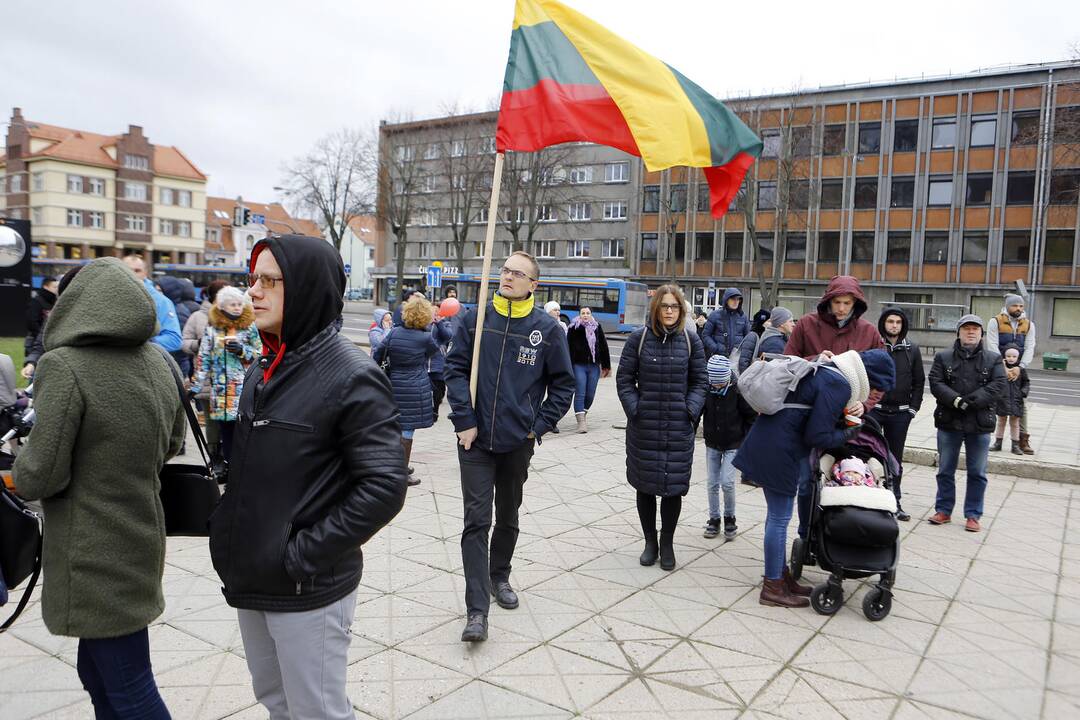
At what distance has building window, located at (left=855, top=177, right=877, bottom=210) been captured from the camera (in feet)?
155

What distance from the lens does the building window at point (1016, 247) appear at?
4309cm

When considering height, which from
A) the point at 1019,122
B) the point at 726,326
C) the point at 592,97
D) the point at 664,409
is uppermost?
the point at 1019,122

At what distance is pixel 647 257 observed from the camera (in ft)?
181

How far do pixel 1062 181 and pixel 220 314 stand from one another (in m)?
46.8

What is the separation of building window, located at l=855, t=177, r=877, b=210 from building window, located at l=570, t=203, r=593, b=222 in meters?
19.8

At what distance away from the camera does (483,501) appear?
429 centimetres

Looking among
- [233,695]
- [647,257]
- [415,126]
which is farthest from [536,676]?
[415,126]

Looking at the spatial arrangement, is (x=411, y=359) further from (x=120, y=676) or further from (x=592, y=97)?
(x=120, y=676)

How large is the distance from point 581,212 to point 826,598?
186 ft

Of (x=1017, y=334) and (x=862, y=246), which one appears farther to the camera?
(x=862, y=246)

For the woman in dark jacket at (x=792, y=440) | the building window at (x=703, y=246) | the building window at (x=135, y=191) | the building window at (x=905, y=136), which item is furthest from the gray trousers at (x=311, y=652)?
the building window at (x=135, y=191)

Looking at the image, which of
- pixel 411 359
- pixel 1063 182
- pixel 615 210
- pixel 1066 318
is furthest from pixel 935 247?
pixel 411 359

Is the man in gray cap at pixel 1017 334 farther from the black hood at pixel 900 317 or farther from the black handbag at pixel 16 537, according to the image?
the black handbag at pixel 16 537

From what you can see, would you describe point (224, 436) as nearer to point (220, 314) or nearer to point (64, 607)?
point (220, 314)
